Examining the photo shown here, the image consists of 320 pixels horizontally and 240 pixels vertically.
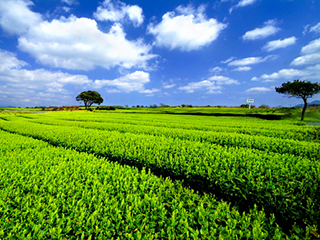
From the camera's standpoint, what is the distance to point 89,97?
238 ft

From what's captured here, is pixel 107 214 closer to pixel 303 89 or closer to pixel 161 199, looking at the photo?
pixel 161 199

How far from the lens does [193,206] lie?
270 centimetres

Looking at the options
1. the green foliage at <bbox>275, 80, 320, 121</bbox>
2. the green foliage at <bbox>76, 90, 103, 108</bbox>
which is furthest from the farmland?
the green foliage at <bbox>76, 90, 103, 108</bbox>

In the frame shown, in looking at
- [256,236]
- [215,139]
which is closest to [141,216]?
[256,236]

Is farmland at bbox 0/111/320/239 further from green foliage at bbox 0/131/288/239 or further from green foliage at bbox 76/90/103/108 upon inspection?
green foliage at bbox 76/90/103/108

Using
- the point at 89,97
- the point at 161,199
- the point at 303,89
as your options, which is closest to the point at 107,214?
the point at 161,199

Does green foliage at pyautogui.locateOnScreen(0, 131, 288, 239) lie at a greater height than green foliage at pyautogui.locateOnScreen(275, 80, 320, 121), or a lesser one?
lesser

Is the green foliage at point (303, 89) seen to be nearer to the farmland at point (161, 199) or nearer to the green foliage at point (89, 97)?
the farmland at point (161, 199)

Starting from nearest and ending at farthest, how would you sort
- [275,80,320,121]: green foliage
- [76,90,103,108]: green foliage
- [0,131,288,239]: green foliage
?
[0,131,288,239]: green foliage → [275,80,320,121]: green foliage → [76,90,103,108]: green foliage

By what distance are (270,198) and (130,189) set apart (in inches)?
113

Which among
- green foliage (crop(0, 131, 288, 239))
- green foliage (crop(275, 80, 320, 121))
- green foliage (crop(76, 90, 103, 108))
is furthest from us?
green foliage (crop(76, 90, 103, 108))

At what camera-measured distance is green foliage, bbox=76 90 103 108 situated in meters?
71.7

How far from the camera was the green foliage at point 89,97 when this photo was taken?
71744 millimetres

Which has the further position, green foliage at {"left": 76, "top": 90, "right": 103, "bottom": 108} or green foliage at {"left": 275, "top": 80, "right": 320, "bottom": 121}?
green foliage at {"left": 76, "top": 90, "right": 103, "bottom": 108}
